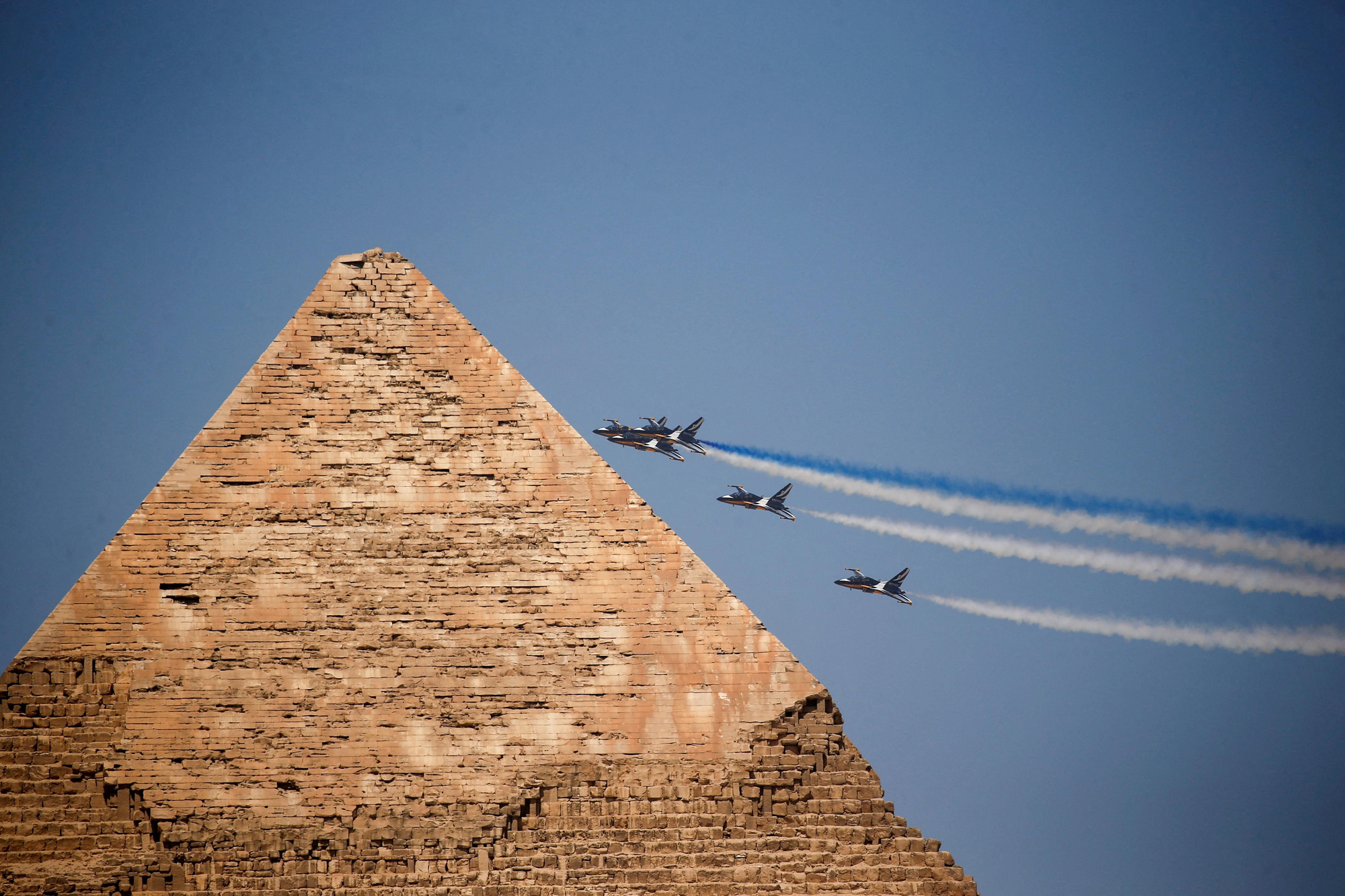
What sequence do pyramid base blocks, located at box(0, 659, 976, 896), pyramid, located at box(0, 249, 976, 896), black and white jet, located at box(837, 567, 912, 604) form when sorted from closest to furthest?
pyramid base blocks, located at box(0, 659, 976, 896) < pyramid, located at box(0, 249, 976, 896) < black and white jet, located at box(837, 567, 912, 604)

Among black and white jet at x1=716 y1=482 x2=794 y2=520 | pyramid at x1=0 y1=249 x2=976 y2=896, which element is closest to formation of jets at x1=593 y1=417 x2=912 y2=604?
black and white jet at x1=716 y1=482 x2=794 y2=520

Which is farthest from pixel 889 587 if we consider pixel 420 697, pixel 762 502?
pixel 420 697

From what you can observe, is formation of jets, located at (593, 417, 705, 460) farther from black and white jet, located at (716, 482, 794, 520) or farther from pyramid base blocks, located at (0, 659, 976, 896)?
pyramid base blocks, located at (0, 659, 976, 896)

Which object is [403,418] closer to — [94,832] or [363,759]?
[363,759]

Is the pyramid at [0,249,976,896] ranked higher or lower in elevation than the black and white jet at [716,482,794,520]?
lower

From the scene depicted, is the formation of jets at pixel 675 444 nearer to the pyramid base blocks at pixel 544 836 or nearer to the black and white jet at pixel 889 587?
the black and white jet at pixel 889 587

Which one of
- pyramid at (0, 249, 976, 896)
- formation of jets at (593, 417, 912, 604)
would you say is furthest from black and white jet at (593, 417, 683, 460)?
pyramid at (0, 249, 976, 896)

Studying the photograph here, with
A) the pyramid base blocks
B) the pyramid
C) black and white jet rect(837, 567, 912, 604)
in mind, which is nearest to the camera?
the pyramid base blocks

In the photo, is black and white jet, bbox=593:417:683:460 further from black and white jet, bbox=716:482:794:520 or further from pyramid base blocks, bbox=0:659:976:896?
pyramid base blocks, bbox=0:659:976:896

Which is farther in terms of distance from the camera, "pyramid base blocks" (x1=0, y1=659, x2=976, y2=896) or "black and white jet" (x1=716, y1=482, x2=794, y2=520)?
"black and white jet" (x1=716, y1=482, x2=794, y2=520)
